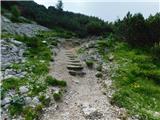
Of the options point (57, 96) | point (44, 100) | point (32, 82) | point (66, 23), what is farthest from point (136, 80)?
point (66, 23)

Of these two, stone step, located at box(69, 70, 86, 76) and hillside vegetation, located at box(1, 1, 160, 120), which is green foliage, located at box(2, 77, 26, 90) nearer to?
hillside vegetation, located at box(1, 1, 160, 120)

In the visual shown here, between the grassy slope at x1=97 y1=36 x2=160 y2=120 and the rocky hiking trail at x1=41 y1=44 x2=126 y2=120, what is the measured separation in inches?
34.5

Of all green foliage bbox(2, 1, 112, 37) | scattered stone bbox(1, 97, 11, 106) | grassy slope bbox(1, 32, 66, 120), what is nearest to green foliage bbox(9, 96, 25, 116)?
grassy slope bbox(1, 32, 66, 120)

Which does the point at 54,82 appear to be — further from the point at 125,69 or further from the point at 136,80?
the point at 125,69

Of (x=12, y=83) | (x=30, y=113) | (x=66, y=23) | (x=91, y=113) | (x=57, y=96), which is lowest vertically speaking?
(x=30, y=113)

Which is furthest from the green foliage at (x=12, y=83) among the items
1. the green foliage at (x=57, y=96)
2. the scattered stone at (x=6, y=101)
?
the green foliage at (x=57, y=96)

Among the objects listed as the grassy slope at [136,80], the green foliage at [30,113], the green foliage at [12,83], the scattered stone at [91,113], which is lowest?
the green foliage at [30,113]

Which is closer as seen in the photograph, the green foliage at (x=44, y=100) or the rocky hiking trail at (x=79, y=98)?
the rocky hiking trail at (x=79, y=98)

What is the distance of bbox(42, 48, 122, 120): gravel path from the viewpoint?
12875 millimetres

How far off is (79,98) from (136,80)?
13.5ft

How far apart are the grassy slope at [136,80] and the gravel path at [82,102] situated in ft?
2.75

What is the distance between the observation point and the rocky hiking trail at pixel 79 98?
12930mm

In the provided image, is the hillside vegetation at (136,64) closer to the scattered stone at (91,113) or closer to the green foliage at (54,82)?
the scattered stone at (91,113)

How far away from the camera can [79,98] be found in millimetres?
14945
